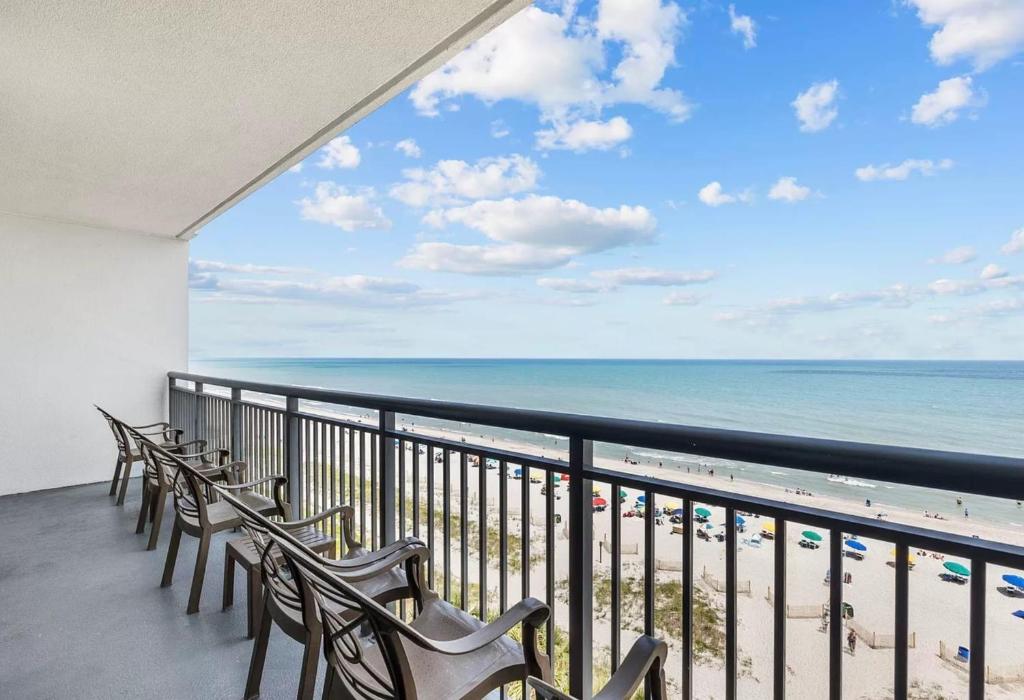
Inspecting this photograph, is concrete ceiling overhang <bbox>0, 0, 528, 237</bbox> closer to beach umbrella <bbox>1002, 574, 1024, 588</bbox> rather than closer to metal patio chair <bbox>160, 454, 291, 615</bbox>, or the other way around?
metal patio chair <bbox>160, 454, 291, 615</bbox>

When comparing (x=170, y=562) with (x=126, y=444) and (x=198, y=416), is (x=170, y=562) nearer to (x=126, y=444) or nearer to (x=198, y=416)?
(x=126, y=444)

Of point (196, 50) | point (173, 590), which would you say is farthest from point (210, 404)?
point (196, 50)

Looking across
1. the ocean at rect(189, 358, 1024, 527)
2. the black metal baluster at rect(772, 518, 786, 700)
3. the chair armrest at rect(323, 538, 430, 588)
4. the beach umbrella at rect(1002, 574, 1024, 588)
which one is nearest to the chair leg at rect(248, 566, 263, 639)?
the chair armrest at rect(323, 538, 430, 588)

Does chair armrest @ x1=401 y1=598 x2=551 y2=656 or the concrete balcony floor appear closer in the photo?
chair armrest @ x1=401 y1=598 x2=551 y2=656

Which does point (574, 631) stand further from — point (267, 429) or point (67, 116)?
point (67, 116)

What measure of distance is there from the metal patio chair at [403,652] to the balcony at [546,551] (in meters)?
0.28

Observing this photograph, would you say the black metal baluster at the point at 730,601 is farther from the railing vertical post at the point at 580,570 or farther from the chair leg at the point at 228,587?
the chair leg at the point at 228,587

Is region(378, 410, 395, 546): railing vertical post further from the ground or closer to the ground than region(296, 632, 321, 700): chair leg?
further from the ground

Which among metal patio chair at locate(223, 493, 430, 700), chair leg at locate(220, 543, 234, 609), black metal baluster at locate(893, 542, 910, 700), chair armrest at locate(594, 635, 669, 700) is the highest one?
black metal baluster at locate(893, 542, 910, 700)

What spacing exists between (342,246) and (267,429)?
37.3 m

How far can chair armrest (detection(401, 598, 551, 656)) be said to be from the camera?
1.11 m

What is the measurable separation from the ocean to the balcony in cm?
1568

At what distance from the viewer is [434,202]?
3838cm

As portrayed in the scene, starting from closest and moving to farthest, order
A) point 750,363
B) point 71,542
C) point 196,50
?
point 196,50 < point 71,542 < point 750,363
